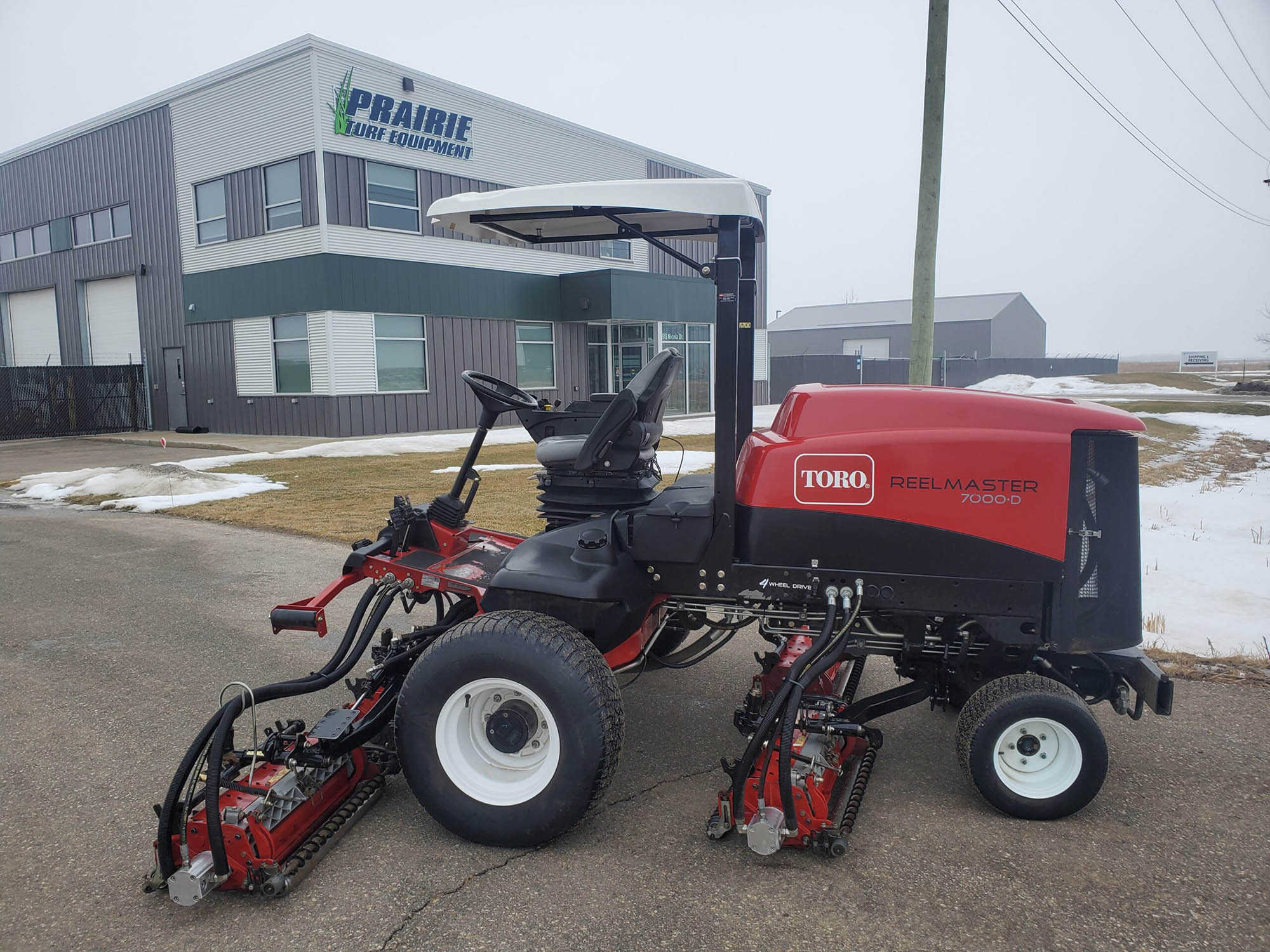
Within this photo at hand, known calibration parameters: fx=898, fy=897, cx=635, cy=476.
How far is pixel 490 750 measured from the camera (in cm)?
317

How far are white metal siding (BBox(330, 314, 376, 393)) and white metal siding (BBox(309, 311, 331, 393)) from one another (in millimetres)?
90

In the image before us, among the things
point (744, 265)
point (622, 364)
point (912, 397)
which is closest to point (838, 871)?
point (912, 397)

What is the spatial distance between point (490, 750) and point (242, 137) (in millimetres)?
20079

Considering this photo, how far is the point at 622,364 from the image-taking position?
24422 millimetres

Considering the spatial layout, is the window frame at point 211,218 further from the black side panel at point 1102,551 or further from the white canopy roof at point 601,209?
the black side panel at point 1102,551

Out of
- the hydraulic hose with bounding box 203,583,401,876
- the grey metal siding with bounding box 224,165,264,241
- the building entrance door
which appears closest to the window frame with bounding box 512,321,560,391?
the grey metal siding with bounding box 224,165,264,241

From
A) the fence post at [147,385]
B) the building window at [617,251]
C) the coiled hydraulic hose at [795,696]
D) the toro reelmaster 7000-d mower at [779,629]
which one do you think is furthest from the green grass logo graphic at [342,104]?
the coiled hydraulic hose at [795,696]

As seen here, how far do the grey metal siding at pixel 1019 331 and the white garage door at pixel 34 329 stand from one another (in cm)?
5757

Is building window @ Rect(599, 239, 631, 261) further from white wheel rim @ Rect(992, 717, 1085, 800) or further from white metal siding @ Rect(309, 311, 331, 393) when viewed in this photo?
white wheel rim @ Rect(992, 717, 1085, 800)

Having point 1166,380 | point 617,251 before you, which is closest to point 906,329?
point 1166,380

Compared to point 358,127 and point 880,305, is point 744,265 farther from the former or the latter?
point 880,305

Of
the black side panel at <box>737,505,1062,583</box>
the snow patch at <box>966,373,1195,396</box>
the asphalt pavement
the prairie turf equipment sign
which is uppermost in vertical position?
the prairie turf equipment sign

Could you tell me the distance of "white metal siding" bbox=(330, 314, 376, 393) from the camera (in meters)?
18.7

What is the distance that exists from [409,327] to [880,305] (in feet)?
179
